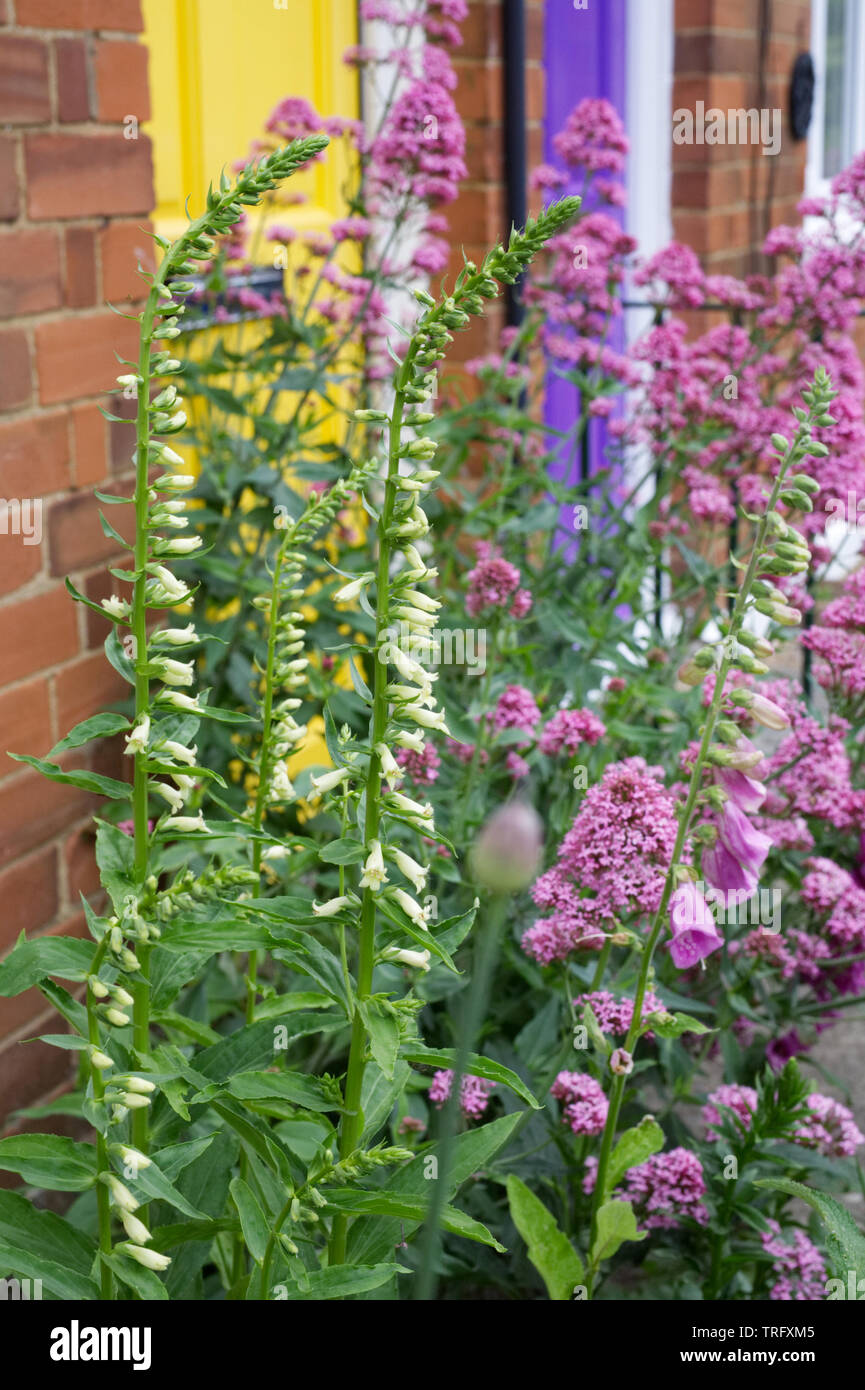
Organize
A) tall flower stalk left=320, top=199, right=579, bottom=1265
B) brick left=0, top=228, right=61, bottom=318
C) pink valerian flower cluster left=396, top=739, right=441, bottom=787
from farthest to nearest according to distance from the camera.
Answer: brick left=0, top=228, right=61, bottom=318 < pink valerian flower cluster left=396, top=739, right=441, bottom=787 < tall flower stalk left=320, top=199, right=579, bottom=1265

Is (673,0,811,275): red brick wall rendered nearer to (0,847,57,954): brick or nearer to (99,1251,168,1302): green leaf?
(0,847,57,954): brick

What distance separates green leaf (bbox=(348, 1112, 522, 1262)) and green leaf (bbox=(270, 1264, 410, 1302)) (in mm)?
68

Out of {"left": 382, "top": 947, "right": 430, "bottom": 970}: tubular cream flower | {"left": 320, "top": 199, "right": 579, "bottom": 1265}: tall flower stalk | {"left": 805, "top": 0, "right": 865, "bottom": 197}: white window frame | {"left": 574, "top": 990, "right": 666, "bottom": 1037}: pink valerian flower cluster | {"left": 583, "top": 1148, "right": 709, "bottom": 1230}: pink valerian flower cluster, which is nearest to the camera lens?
{"left": 320, "top": 199, "right": 579, "bottom": 1265}: tall flower stalk

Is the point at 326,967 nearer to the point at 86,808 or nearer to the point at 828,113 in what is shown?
the point at 86,808

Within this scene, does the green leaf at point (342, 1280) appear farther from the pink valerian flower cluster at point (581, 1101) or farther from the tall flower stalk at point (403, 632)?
the pink valerian flower cluster at point (581, 1101)

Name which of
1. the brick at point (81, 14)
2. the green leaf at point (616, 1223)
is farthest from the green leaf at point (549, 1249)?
the brick at point (81, 14)

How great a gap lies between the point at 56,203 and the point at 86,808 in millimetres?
851

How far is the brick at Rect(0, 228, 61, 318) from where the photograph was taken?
6.29 feet

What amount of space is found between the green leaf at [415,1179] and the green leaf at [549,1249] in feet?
0.62

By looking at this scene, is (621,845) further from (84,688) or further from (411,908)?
(84,688)

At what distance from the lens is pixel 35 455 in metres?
1.99

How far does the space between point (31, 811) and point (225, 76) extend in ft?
5.28

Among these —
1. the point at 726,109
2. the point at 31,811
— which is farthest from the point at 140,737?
the point at 726,109

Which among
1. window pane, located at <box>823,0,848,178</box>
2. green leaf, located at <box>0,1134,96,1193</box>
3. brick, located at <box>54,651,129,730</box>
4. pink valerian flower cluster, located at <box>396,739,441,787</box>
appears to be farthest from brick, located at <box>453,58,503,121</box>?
window pane, located at <box>823,0,848,178</box>
